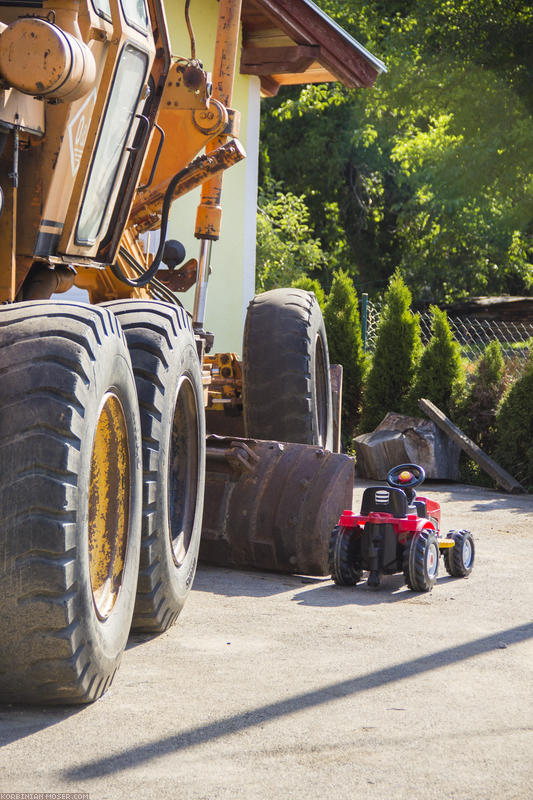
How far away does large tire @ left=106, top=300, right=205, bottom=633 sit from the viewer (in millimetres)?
4414

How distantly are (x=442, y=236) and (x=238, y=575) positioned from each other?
30.0 metres

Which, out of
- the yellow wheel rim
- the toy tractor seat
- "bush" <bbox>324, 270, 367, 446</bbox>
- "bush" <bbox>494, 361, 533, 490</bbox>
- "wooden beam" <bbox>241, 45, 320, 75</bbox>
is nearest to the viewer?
the yellow wheel rim

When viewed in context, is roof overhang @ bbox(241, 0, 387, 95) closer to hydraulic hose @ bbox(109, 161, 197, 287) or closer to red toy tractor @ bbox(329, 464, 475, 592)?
hydraulic hose @ bbox(109, 161, 197, 287)

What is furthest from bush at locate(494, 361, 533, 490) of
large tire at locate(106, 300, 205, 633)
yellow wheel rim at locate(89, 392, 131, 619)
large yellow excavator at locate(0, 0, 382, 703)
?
yellow wheel rim at locate(89, 392, 131, 619)

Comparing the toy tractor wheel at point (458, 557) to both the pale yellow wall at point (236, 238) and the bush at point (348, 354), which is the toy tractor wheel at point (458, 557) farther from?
the bush at point (348, 354)

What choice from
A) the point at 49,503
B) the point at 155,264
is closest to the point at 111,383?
the point at 49,503

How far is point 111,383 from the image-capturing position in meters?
3.78

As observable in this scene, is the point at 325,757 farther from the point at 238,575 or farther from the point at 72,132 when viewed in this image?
the point at 238,575

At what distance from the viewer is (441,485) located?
11289mm

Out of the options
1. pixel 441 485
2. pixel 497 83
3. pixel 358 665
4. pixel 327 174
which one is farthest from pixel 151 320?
pixel 327 174

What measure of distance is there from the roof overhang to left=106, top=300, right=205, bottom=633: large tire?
6965mm

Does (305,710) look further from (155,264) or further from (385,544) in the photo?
(155,264)

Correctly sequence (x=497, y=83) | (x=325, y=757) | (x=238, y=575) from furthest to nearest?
(x=497, y=83) < (x=238, y=575) < (x=325, y=757)

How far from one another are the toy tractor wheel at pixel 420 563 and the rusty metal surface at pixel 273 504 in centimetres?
56
